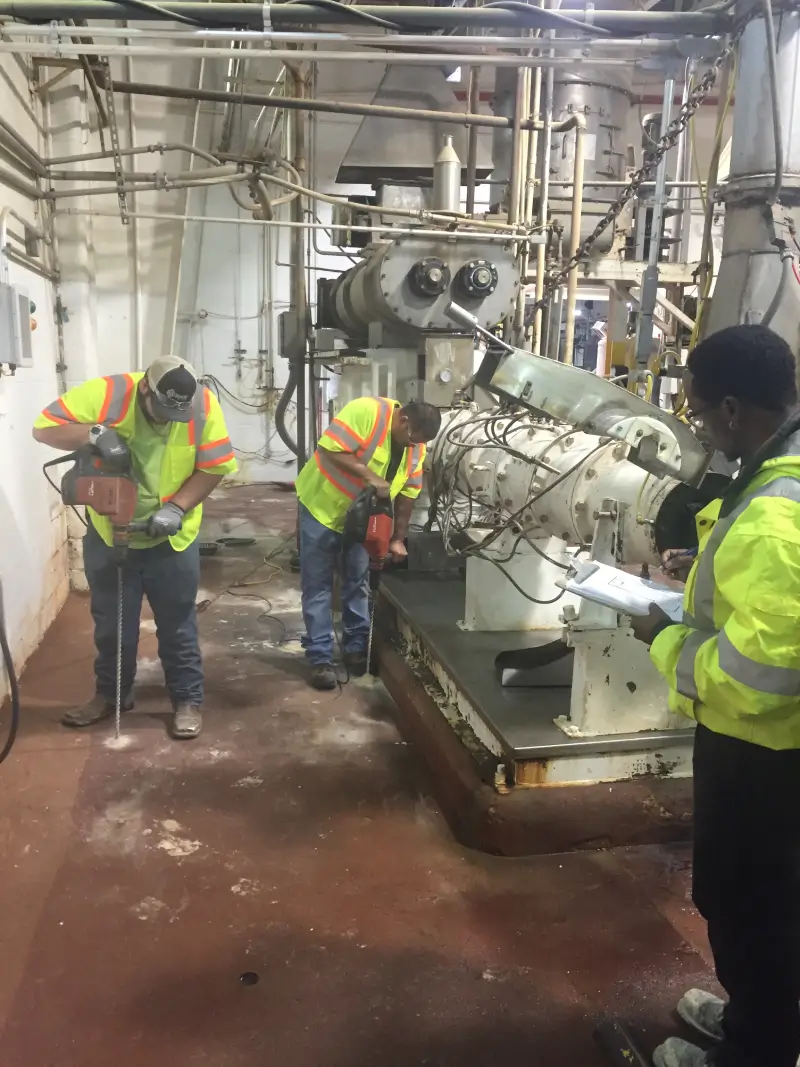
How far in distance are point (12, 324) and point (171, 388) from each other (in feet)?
2.73

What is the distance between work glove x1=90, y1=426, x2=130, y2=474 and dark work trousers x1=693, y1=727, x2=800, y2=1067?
1959 millimetres

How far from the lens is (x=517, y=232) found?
383 centimetres

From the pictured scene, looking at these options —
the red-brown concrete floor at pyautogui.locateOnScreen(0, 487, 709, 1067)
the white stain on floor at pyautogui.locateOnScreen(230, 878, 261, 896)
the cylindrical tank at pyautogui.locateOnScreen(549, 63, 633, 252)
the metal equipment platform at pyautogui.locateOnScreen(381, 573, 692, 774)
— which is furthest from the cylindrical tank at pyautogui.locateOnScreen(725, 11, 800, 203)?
the cylindrical tank at pyautogui.locateOnScreen(549, 63, 633, 252)

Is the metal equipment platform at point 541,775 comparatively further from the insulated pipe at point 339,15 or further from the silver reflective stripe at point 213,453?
the insulated pipe at point 339,15

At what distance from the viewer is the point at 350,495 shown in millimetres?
3303

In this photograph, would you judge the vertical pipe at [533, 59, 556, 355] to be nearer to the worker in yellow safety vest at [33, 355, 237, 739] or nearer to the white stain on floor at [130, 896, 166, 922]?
the worker in yellow safety vest at [33, 355, 237, 739]

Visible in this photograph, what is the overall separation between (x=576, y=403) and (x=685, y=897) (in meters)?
1.29

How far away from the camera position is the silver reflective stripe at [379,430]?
3.18 m

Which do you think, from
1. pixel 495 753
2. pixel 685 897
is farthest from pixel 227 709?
pixel 685 897

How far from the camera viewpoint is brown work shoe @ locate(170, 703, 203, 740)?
2.84 meters

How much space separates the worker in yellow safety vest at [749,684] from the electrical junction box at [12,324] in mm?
2450

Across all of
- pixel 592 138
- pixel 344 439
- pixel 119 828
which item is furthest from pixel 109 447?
pixel 592 138

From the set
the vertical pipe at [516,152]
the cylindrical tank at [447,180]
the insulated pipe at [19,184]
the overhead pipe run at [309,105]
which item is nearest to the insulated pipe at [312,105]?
the overhead pipe run at [309,105]

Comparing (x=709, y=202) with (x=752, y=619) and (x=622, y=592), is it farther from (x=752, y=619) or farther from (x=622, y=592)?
(x=752, y=619)
